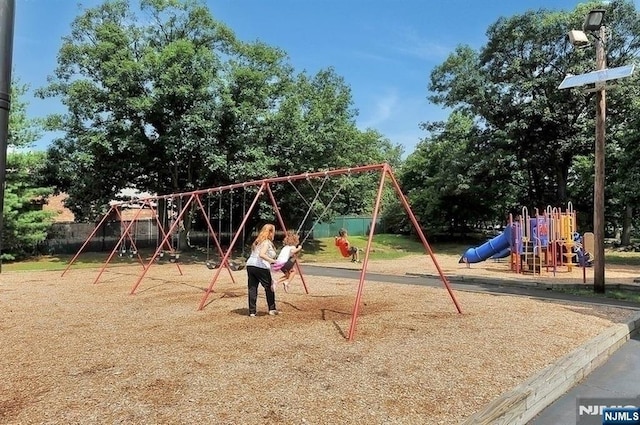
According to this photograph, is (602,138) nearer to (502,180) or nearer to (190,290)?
(190,290)

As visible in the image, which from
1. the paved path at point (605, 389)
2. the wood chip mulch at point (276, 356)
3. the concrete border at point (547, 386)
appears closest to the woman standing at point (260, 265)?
the wood chip mulch at point (276, 356)

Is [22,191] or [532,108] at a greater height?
[532,108]

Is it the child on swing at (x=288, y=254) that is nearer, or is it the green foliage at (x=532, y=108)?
the child on swing at (x=288, y=254)

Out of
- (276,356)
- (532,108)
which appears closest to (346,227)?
(532,108)

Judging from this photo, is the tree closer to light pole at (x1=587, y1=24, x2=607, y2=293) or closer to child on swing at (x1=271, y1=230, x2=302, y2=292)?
child on swing at (x1=271, y1=230, x2=302, y2=292)

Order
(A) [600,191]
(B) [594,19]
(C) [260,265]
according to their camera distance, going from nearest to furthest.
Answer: (C) [260,265]
(B) [594,19]
(A) [600,191]

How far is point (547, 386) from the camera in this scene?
482 centimetres

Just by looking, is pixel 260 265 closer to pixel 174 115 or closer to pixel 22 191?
pixel 174 115

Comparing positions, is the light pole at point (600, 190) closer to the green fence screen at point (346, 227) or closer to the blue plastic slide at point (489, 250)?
the blue plastic slide at point (489, 250)

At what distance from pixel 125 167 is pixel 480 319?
1867cm

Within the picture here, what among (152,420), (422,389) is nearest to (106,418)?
(152,420)

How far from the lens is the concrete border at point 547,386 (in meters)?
4.05

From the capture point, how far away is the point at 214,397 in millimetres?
4504

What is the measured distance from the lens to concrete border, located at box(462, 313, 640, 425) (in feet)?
13.3
